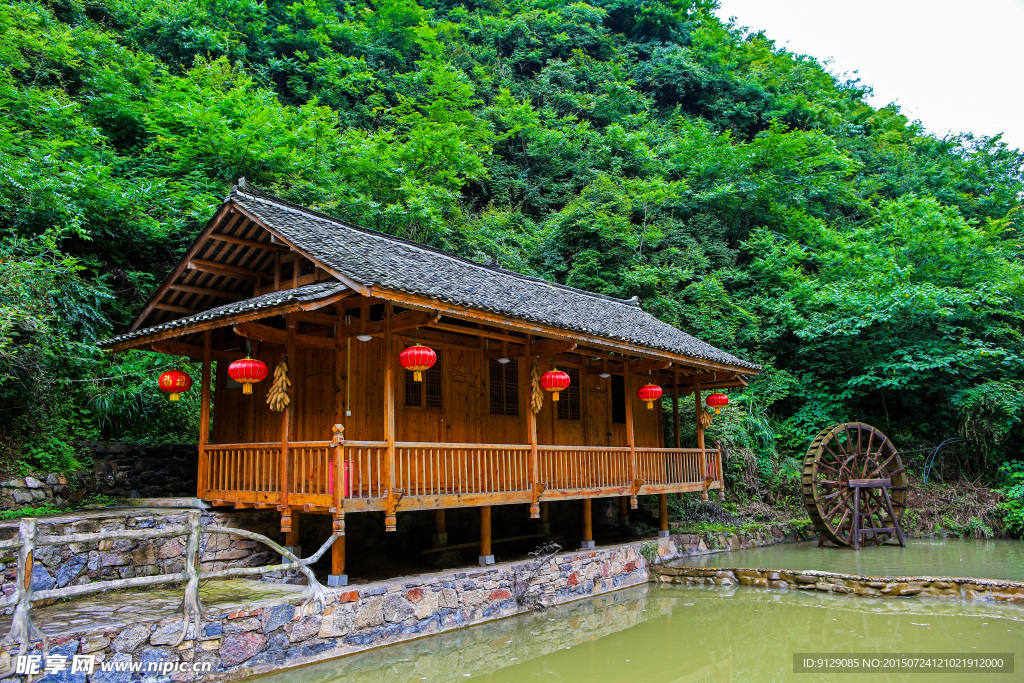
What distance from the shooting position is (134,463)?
11.4 meters

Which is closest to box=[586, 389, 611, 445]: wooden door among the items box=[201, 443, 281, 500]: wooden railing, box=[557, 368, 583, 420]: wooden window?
box=[557, 368, 583, 420]: wooden window

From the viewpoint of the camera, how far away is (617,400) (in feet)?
48.7

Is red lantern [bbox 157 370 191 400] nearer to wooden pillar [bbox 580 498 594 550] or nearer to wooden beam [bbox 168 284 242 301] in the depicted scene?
wooden beam [bbox 168 284 242 301]

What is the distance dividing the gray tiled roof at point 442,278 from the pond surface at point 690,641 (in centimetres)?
422

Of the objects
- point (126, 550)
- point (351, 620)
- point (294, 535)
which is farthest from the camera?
point (294, 535)

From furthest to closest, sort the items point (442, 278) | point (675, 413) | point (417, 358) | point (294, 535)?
1. point (675, 413)
2. point (442, 278)
3. point (294, 535)
4. point (417, 358)

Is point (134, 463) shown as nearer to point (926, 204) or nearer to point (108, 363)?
point (108, 363)

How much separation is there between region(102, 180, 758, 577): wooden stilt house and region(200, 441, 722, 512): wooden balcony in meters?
0.03

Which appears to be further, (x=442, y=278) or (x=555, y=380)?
(x=555, y=380)

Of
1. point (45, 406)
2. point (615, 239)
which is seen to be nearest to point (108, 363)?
point (45, 406)

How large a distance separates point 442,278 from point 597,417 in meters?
5.50

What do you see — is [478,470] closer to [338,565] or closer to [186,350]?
[338,565]

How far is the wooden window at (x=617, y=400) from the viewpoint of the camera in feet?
48.3

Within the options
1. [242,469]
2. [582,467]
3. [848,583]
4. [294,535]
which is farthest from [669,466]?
[242,469]
